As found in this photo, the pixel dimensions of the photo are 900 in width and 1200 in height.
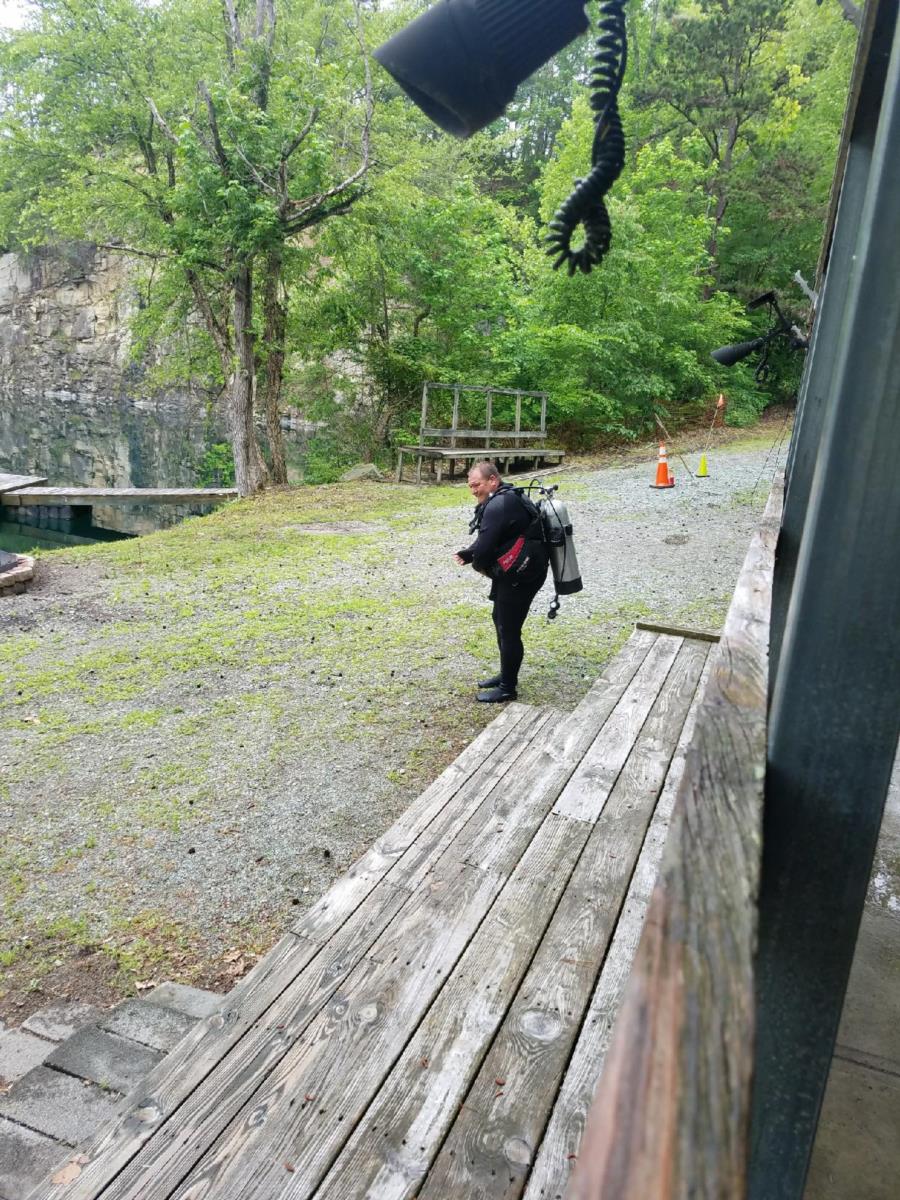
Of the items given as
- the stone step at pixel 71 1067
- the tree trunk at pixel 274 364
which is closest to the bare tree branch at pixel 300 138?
the tree trunk at pixel 274 364

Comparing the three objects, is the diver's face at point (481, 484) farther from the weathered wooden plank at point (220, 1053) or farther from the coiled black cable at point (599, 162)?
the coiled black cable at point (599, 162)

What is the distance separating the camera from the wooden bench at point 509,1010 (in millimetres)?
570

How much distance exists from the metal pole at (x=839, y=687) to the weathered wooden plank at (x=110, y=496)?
18.5 meters

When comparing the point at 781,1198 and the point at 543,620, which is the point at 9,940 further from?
the point at 543,620

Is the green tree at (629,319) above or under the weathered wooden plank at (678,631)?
above

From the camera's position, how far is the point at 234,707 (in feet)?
21.3

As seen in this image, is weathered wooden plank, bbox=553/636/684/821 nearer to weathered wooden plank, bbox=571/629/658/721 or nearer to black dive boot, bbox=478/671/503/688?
weathered wooden plank, bbox=571/629/658/721

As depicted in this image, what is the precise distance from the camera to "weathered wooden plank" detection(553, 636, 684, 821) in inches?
142

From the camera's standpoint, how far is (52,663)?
745cm

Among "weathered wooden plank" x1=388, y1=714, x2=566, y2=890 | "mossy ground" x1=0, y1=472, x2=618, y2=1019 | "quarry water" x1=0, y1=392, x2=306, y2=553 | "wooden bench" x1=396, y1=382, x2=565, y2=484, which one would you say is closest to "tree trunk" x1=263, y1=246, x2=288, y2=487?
"quarry water" x1=0, y1=392, x2=306, y2=553

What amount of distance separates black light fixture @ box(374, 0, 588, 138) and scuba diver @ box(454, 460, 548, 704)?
4.07m

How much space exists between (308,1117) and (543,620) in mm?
6679

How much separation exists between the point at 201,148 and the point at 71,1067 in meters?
14.9

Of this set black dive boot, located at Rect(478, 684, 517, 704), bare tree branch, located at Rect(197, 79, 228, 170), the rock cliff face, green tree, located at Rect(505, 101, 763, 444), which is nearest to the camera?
black dive boot, located at Rect(478, 684, 517, 704)
